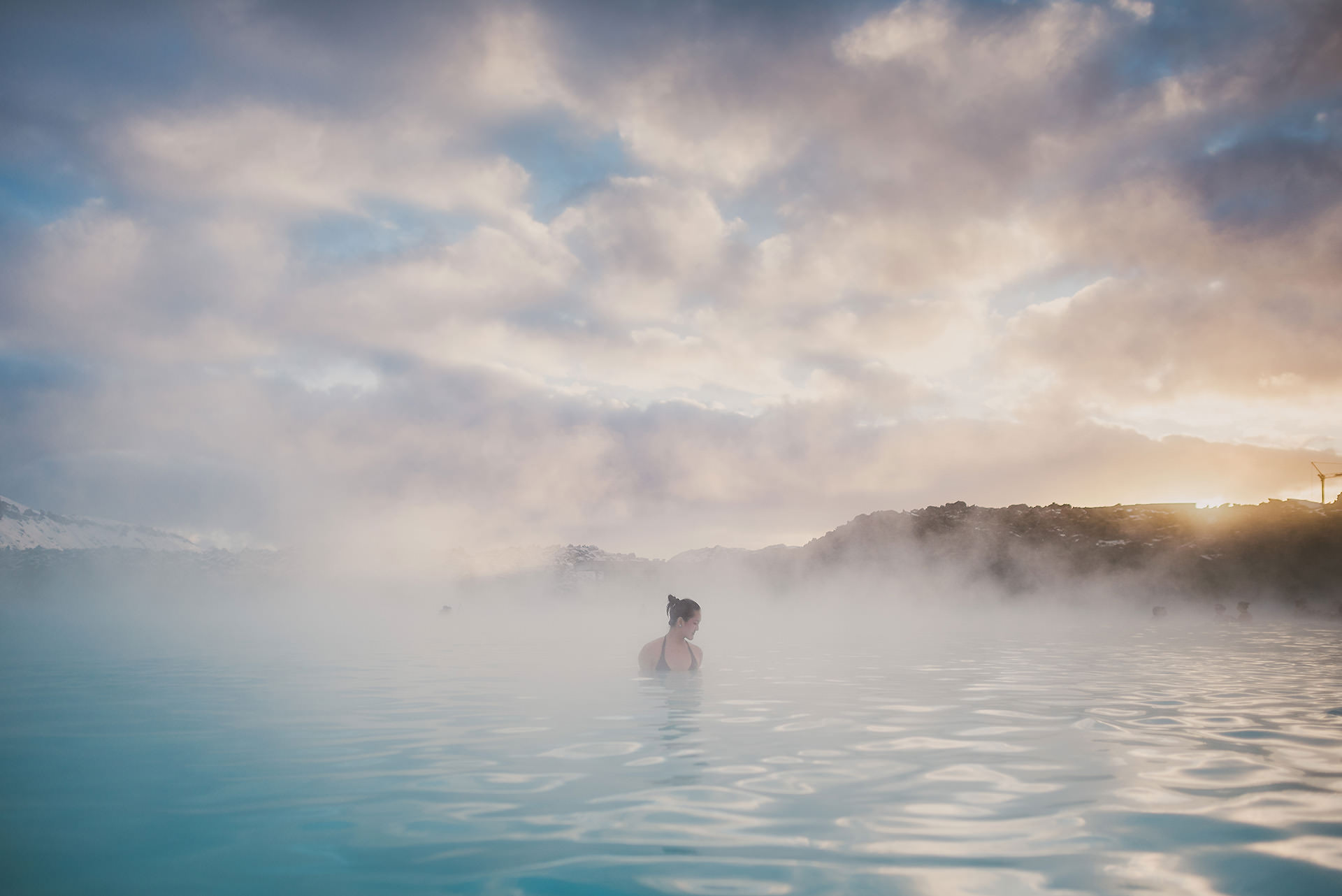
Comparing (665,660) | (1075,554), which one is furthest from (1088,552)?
(665,660)

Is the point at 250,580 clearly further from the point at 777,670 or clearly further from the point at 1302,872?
the point at 1302,872

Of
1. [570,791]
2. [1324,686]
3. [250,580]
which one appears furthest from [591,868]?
[250,580]

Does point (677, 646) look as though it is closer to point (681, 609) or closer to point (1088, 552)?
point (681, 609)

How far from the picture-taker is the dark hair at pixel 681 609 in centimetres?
1177

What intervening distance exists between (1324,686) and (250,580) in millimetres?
184624

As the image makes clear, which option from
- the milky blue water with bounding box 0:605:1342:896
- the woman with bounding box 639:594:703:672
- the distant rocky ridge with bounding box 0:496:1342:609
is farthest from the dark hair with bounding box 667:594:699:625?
the distant rocky ridge with bounding box 0:496:1342:609

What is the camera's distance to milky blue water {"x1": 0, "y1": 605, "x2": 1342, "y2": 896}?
394 cm

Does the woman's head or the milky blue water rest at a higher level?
the woman's head

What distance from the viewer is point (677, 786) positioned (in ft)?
A: 18.5

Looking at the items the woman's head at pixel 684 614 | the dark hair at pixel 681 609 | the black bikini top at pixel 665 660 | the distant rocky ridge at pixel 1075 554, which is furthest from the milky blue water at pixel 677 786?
the distant rocky ridge at pixel 1075 554

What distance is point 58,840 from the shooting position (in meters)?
4.41

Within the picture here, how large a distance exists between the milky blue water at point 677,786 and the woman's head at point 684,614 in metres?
0.95

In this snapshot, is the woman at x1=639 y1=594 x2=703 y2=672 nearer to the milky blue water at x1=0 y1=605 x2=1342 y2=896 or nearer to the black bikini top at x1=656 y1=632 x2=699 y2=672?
the black bikini top at x1=656 y1=632 x2=699 y2=672

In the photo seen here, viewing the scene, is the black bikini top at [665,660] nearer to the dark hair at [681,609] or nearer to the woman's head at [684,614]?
the woman's head at [684,614]
